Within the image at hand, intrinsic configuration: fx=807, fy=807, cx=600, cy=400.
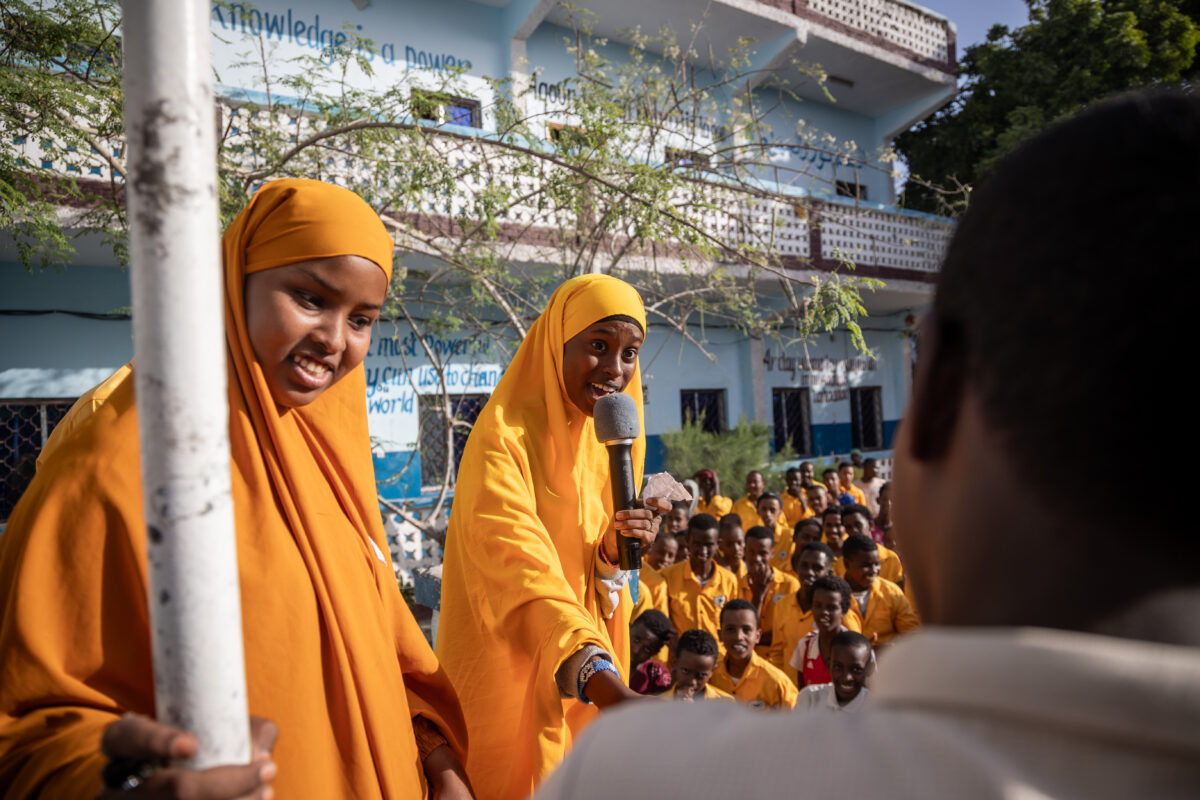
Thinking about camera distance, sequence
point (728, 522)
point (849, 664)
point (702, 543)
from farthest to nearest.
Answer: point (728, 522)
point (702, 543)
point (849, 664)

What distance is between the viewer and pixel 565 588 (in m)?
2.05

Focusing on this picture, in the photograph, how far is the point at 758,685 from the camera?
4270 millimetres

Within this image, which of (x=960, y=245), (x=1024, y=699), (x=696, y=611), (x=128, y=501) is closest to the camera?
(x=1024, y=699)

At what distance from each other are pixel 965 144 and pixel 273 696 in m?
15.5

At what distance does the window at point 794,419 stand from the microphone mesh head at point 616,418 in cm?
1125

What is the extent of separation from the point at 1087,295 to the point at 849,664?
11.7 ft

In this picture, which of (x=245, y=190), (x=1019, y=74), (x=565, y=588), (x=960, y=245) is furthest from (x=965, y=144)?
(x=960, y=245)

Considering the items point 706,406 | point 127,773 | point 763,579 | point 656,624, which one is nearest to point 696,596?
point 763,579

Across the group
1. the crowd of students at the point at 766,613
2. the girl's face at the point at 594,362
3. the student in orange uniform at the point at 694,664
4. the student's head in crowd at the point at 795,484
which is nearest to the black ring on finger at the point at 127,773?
the girl's face at the point at 594,362

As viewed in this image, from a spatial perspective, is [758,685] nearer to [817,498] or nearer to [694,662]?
[694,662]

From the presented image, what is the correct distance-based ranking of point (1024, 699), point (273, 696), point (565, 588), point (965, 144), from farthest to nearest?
1. point (965, 144)
2. point (565, 588)
3. point (273, 696)
4. point (1024, 699)

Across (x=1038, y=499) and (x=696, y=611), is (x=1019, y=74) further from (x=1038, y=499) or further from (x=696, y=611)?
(x=1038, y=499)

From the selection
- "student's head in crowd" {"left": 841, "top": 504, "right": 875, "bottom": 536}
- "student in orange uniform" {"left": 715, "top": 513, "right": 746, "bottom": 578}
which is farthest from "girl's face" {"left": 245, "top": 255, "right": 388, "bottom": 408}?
"student's head in crowd" {"left": 841, "top": 504, "right": 875, "bottom": 536}

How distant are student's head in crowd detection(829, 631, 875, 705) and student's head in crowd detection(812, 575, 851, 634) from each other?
0.57 meters
